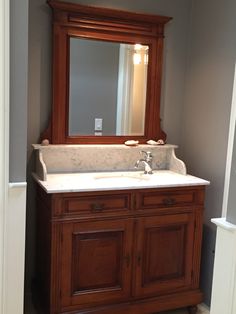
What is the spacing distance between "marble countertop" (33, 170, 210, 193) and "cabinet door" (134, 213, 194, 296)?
218 millimetres

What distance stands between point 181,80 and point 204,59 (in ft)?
0.87

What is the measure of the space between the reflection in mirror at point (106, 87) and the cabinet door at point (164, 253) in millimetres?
741

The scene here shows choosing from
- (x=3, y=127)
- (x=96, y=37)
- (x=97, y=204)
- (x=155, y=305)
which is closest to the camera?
(x=3, y=127)

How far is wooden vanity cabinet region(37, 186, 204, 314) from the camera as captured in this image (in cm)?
232

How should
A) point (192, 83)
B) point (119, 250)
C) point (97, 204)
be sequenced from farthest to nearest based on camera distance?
1. point (192, 83)
2. point (119, 250)
3. point (97, 204)

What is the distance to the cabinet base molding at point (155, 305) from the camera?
7.97ft

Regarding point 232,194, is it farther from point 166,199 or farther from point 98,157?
point 98,157

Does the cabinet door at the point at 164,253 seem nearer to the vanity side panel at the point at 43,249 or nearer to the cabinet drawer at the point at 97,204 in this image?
the cabinet drawer at the point at 97,204

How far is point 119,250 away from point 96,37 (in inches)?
55.5

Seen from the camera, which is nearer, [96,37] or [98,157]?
[96,37]

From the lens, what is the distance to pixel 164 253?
259 cm

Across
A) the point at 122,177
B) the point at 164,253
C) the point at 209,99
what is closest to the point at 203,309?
the point at 164,253

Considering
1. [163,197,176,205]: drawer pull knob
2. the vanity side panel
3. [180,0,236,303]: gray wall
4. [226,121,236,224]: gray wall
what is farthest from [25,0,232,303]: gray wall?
[226,121,236,224]: gray wall

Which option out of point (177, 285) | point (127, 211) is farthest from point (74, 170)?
point (177, 285)
